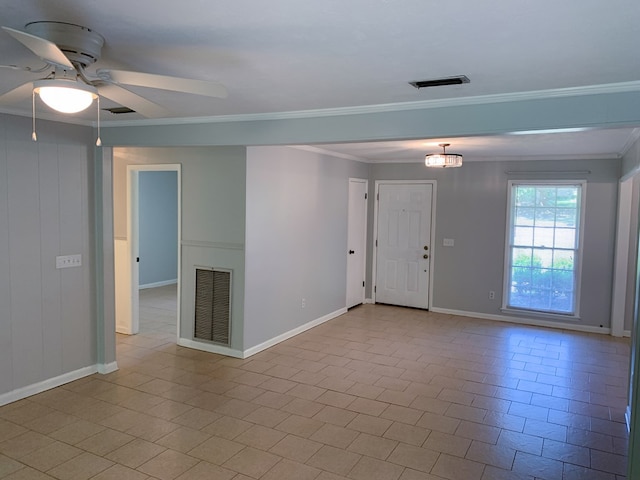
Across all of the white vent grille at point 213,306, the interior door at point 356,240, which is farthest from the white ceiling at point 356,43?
the interior door at point 356,240

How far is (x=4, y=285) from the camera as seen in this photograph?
12.7ft

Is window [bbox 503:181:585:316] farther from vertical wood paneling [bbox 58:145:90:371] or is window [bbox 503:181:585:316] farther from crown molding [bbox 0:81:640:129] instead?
vertical wood paneling [bbox 58:145:90:371]

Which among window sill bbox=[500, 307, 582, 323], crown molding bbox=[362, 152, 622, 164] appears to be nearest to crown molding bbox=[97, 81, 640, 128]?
crown molding bbox=[362, 152, 622, 164]

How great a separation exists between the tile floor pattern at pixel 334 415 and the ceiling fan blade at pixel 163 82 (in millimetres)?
2317

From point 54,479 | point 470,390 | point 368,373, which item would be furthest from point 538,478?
point 54,479

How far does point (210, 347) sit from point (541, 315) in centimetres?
465

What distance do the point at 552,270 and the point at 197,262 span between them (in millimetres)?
4897

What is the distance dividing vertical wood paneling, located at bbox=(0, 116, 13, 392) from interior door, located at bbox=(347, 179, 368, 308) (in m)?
4.59

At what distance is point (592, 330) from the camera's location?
657 centimetres

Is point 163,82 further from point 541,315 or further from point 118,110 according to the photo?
point 541,315

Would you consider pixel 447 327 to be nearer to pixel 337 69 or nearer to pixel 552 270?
pixel 552 270

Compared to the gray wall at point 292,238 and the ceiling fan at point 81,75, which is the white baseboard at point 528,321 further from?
the ceiling fan at point 81,75

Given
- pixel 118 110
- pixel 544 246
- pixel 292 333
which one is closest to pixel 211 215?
pixel 118 110

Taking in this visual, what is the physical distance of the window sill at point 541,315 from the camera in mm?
6690
